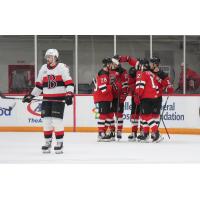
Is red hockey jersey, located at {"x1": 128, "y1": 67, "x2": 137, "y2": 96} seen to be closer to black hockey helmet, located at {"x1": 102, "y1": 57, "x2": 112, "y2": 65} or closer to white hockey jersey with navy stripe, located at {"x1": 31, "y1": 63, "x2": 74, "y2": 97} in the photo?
black hockey helmet, located at {"x1": 102, "y1": 57, "x2": 112, "y2": 65}

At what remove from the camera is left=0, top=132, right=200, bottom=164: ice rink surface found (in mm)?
9604

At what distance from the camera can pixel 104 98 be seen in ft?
40.7

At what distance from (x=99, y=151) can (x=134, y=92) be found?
181 cm

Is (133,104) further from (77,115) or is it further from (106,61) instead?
(77,115)

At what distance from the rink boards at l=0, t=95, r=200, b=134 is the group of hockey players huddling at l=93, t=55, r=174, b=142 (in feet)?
8.48

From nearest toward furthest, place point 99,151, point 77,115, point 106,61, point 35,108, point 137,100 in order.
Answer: point 99,151
point 106,61
point 137,100
point 77,115
point 35,108

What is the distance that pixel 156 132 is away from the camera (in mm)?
12367

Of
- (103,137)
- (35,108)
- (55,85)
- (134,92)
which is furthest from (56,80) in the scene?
(35,108)

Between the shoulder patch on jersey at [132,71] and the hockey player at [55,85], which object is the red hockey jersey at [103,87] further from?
the hockey player at [55,85]

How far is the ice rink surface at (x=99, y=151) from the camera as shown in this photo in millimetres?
9604

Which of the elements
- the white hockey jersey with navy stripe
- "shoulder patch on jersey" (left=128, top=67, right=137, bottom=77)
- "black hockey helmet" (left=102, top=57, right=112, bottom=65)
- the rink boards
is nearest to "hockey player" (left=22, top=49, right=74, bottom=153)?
the white hockey jersey with navy stripe

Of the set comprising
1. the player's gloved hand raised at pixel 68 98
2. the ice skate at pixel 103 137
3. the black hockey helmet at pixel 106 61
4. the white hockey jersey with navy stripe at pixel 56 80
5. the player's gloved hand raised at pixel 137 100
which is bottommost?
the ice skate at pixel 103 137

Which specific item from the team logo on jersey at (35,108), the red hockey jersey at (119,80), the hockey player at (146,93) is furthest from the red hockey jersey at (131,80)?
the team logo on jersey at (35,108)

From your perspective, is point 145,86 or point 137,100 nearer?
point 145,86
